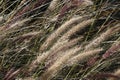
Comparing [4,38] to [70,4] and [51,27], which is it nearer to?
[51,27]

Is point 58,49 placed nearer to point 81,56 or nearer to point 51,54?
point 51,54

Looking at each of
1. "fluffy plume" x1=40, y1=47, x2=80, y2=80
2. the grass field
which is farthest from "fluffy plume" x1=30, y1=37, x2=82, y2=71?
"fluffy plume" x1=40, y1=47, x2=80, y2=80

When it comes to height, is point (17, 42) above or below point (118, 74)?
above

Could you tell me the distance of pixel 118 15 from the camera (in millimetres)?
2945

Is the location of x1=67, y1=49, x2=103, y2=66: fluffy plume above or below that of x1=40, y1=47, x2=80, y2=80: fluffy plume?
below

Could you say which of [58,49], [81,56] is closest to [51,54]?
[58,49]

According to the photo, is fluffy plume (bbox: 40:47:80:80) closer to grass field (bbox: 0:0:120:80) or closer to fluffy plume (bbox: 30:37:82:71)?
grass field (bbox: 0:0:120:80)

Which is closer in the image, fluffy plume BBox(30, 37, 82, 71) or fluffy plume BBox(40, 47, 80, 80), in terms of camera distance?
fluffy plume BBox(40, 47, 80, 80)

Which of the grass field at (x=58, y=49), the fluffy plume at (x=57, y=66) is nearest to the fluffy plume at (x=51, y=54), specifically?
the grass field at (x=58, y=49)

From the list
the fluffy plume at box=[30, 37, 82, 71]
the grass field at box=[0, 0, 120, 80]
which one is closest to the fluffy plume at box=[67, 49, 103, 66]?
the grass field at box=[0, 0, 120, 80]

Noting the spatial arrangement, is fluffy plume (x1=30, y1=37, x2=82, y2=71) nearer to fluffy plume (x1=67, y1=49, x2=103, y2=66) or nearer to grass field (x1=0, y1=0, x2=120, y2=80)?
grass field (x1=0, y1=0, x2=120, y2=80)

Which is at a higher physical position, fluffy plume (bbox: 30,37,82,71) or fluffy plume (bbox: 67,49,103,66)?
fluffy plume (bbox: 30,37,82,71)

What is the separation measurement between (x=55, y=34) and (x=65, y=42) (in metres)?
0.11

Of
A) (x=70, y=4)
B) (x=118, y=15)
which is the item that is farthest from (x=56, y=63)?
(x=118, y=15)
